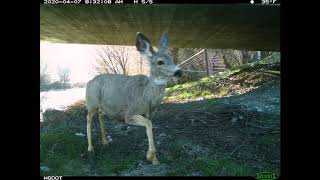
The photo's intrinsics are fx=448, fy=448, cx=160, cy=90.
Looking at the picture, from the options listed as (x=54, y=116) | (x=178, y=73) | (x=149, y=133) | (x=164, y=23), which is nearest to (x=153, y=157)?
(x=149, y=133)

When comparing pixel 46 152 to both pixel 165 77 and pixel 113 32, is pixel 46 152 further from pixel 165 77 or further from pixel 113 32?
pixel 113 32

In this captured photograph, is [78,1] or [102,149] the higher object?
[78,1]

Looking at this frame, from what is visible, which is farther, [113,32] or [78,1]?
[113,32]

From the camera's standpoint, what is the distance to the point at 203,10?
4215mm

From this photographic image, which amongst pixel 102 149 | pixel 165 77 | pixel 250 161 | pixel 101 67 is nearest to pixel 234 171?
pixel 250 161

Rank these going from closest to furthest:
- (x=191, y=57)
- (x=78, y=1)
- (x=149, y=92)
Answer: (x=78, y=1) < (x=149, y=92) < (x=191, y=57)

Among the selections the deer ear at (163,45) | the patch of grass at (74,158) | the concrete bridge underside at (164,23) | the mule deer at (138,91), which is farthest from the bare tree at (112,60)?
the deer ear at (163,45)

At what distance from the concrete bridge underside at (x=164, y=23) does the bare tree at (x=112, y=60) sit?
0.12 metres

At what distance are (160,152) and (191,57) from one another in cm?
483

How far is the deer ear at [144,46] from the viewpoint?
372 centimetres

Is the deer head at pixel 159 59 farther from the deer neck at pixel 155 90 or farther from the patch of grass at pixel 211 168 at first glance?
the patch of grass at pixel 211 168

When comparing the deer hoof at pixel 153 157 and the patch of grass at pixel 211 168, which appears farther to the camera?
the deer hoof at pixel 153 157

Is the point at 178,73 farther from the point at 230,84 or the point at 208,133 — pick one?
the point at 230,84
